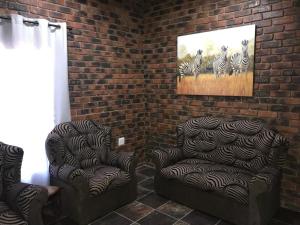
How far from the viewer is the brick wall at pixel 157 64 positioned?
264 centimetres

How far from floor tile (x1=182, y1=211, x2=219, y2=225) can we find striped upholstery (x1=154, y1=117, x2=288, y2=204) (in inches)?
12.0

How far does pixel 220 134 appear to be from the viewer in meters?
2.89

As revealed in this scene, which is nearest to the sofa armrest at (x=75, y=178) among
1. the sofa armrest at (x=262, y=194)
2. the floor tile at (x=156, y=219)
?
the floor tile at (x=156, y=219)

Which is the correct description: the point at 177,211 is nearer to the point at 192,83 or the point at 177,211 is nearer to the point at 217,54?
the point at 192,83

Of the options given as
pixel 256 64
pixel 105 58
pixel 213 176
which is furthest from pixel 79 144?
pixel 256 64

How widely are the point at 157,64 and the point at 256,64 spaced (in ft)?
4.96

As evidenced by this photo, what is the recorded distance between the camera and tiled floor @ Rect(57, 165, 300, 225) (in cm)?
244

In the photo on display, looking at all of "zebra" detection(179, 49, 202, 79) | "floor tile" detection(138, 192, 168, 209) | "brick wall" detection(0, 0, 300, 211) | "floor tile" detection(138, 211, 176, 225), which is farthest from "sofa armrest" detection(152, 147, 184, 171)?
"zebra" detection(179, 49, 202, 79)

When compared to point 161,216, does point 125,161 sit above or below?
above

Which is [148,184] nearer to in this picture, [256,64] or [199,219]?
[199,219]

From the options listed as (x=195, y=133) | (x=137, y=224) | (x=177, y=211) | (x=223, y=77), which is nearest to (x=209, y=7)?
(x=223, y=77)

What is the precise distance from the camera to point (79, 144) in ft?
9.28

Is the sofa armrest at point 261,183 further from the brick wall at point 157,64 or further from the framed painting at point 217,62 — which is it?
the framed painting at point 217,62

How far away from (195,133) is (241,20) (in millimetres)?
1460
